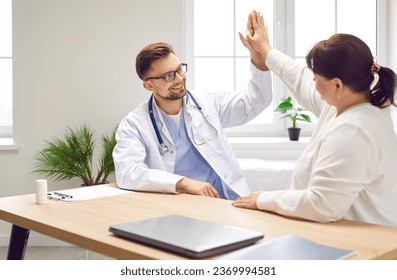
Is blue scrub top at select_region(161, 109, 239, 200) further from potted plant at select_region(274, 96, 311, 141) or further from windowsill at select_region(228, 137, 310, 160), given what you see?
potted plant at select_region(274, 96, 311, 141)

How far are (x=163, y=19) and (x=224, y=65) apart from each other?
614 mm

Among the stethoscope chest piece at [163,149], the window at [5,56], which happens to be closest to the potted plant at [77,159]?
the window at [5,56]

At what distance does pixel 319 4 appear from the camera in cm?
435

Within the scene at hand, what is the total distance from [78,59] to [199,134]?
180 cm

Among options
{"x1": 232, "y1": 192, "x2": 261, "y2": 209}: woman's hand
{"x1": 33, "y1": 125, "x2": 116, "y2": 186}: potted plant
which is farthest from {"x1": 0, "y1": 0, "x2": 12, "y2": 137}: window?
{"x1": 232, "y1": 192, "x2": 261, "y2": 209}: woman's hand

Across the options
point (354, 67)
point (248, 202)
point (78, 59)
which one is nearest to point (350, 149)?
point (354, 67)

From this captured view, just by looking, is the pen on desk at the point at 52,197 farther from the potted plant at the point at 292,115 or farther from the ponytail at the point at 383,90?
the potted plant at the point at 292,115

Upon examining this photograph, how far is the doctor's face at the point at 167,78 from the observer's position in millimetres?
2633

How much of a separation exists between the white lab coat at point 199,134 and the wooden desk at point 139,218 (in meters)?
0.27

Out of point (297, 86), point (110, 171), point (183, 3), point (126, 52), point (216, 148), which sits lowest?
point (110, 171)

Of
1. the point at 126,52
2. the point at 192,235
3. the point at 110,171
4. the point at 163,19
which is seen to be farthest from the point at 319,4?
the point at 192,235

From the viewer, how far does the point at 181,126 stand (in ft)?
8.82

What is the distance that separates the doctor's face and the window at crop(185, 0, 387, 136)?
1.64m
